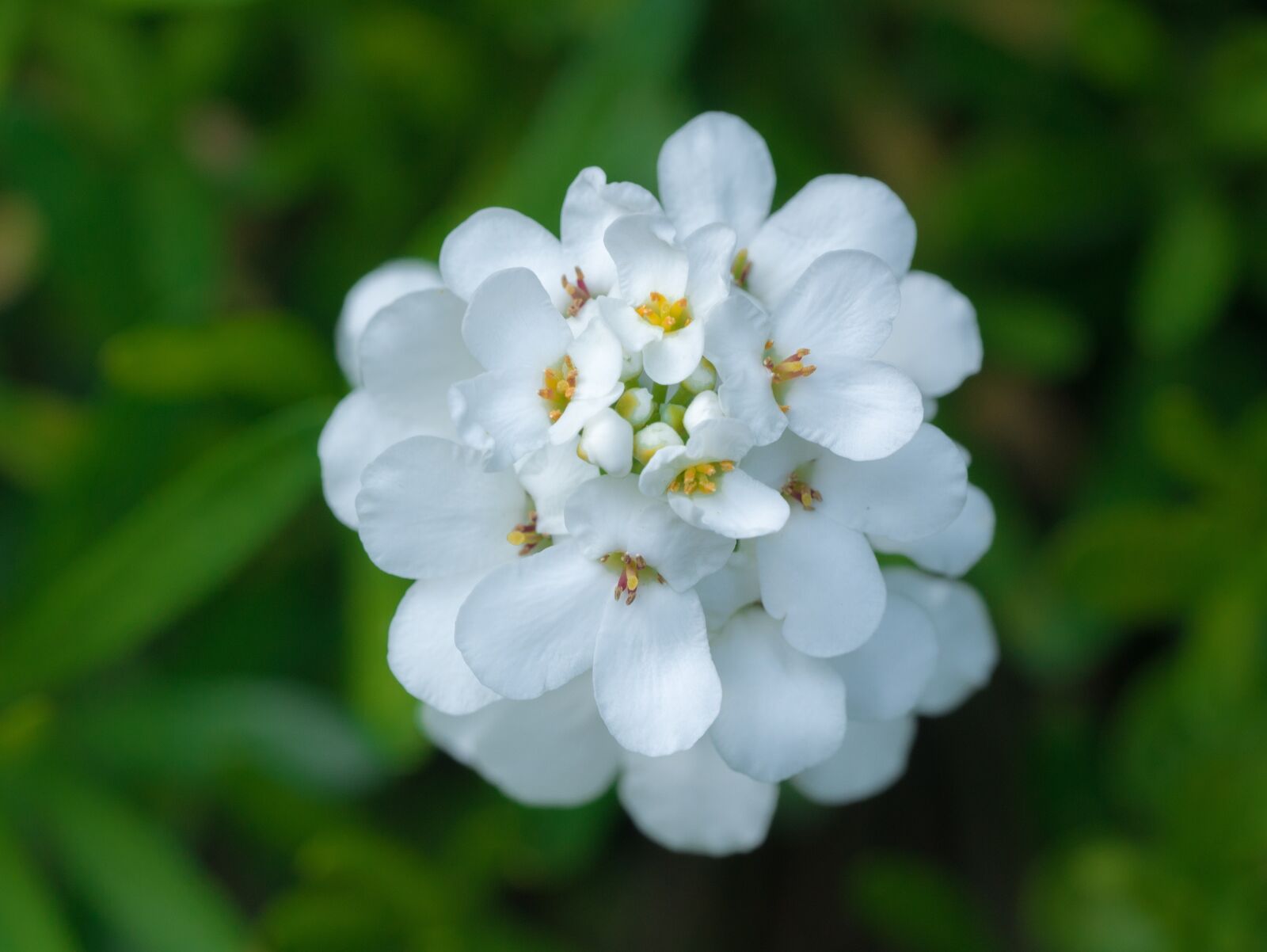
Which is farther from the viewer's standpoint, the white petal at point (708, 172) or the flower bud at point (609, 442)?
the white petal at point (708, 172)

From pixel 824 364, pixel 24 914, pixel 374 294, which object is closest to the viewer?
pixel 824 364

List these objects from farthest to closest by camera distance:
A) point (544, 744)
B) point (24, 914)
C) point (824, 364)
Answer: point (24, 914), point (544, 744), point (824, 364)

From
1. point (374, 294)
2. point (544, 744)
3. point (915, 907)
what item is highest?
point (374, 294)

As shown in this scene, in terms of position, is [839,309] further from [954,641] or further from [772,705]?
[954,641]

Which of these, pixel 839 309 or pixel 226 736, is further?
pixel 226 736

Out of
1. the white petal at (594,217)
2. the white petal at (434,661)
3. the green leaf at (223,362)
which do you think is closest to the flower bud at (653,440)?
the white petal at (594,217)

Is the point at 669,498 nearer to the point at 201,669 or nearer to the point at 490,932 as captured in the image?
the point at 490,932

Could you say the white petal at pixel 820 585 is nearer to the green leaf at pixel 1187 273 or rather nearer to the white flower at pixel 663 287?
the white flower at pixel 663 287

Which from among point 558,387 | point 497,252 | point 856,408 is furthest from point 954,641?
point 497,252
